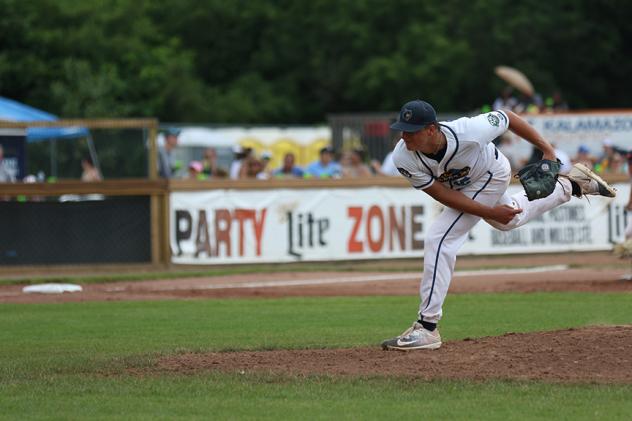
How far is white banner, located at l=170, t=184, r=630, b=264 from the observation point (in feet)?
65.3

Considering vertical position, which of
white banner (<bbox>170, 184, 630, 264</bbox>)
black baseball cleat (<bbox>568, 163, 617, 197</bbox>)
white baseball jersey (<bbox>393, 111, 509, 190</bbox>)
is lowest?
white banner (<bbox>170, 184, 630, 264</bbox>)

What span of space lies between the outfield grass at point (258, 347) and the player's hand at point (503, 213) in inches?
64.0

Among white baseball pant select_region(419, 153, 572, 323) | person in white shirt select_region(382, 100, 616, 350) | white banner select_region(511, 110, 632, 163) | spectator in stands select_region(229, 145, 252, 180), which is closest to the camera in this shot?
person in white shirt select_region(382, 100, 616, 350)

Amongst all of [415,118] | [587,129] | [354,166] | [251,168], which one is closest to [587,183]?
[415,118]

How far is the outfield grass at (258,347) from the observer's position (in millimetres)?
7293

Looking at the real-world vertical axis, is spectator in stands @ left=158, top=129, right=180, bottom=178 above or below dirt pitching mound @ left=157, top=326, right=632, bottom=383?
above

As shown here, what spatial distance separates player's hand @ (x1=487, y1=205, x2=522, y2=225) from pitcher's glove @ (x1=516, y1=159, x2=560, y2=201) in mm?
167

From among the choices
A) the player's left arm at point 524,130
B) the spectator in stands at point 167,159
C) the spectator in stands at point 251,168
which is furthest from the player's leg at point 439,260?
the spectator in stands at point 167,159

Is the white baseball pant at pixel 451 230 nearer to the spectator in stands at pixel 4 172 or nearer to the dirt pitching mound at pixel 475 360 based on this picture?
the dirt pitching mound at pixel 475 360

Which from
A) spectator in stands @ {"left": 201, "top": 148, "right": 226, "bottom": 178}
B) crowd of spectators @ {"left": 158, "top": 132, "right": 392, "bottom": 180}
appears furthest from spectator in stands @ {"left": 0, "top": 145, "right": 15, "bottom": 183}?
spectator in stands @ {"left": 201, "top": 148, "right": 226, "bottom": 178}

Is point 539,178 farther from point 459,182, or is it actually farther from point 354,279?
point 354,279

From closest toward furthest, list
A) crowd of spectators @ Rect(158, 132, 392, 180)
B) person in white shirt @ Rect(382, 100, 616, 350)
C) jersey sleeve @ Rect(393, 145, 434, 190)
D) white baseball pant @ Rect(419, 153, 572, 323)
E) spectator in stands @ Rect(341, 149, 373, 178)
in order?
person in white shirt @ Rect(382, 100, 616, 350)
jersey sleeve @ Rect(393, 145, 434, 190)
white baseball pant @ Rect(419, 153, 572, 323)
crowd of spectators @ Rect(158, 132, 392, 180)
spectator in stands @ Rect(341, 149, 373, 178)

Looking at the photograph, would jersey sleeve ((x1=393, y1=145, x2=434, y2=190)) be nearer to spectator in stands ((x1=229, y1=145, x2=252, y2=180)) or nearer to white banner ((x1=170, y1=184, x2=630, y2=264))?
white banner ((x1=170, y1=184, x2=630, y2=264))

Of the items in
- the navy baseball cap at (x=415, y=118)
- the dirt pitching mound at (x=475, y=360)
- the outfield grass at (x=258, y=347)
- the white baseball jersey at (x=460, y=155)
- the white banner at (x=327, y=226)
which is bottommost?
the outfield grass at (x=258, y=347)
